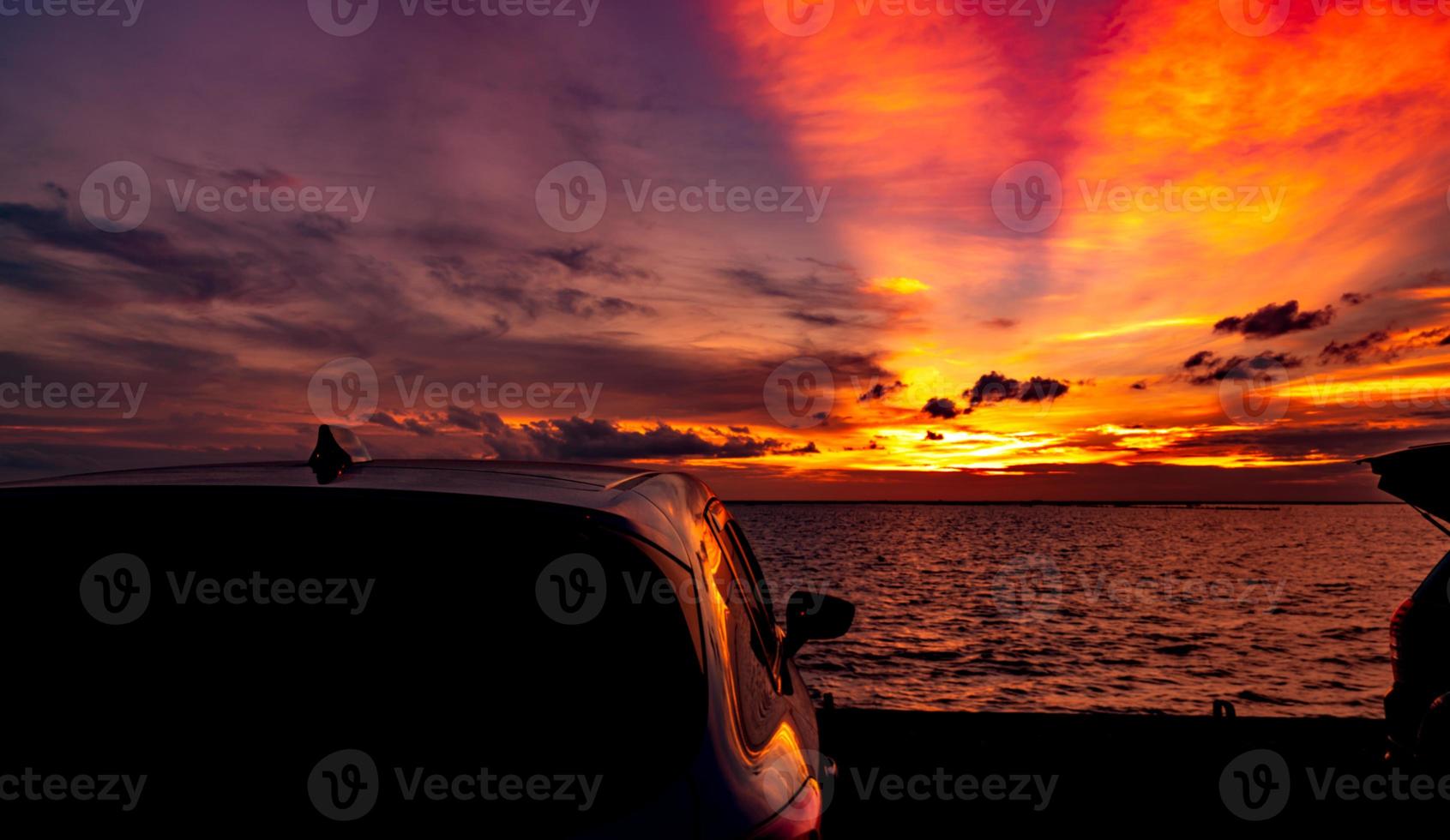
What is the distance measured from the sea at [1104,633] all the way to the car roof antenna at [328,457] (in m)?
14.1

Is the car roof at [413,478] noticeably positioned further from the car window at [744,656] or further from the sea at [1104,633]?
the sea at [1104,633]

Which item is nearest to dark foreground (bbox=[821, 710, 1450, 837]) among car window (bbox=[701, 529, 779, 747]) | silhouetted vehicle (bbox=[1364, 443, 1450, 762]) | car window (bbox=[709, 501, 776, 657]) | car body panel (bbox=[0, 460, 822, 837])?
silhouetted vehicle (bbox=[1364, 443, 1450, 762])

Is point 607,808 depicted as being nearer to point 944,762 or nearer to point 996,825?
point 996,825

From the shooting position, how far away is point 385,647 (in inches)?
69.6

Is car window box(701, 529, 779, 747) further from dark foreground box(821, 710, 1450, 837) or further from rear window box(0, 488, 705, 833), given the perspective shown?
dark foreground box(821, 710, 1450, 837)

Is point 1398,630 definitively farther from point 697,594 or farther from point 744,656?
point 697,594

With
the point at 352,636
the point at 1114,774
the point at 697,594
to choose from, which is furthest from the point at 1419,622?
the point at 352,636

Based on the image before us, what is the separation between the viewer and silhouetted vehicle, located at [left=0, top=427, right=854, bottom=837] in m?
1.63

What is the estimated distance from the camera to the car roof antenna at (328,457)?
2051 millimetres

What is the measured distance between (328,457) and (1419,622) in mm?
5794

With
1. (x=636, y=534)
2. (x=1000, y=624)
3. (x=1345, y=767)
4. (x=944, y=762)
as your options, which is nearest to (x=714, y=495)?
(x=636, y=534)

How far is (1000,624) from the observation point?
30.7m

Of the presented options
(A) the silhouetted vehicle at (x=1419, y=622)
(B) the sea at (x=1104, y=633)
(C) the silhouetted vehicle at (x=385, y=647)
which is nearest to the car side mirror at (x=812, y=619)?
(C) the silhouetted vehicle at (x=385, y=647)

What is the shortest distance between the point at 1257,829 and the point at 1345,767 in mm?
1685
